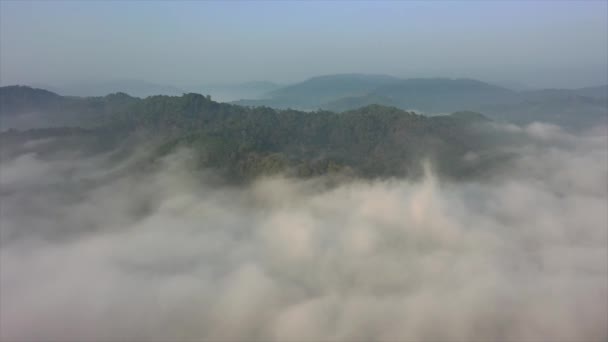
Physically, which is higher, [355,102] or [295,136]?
[355,102]

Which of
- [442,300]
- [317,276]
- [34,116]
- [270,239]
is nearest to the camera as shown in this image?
[442,300]

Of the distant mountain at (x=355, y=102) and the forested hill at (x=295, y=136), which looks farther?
the distant mountain at (x=355, y=102)

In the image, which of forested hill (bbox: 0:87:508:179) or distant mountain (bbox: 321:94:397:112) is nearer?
forested hill (bbox: 0:87:508:179)

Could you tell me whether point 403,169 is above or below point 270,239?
above

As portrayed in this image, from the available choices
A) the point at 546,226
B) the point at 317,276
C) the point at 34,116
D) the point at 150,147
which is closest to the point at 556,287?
the point at 546,226

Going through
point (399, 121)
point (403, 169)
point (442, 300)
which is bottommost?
point (442, 300)

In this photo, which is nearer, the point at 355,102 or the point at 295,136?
the point at 295,136

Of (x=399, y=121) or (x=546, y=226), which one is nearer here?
(x=546, y=226)

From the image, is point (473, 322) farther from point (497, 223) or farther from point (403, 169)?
point (403, 169)
